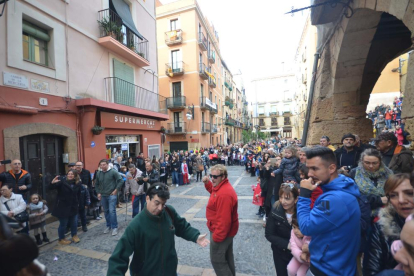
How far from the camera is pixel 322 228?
58.0 inches

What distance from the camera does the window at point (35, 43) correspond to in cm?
577

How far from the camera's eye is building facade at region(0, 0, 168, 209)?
529cm

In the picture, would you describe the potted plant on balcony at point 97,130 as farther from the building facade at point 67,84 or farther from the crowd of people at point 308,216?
the crowd of people at point 308,216

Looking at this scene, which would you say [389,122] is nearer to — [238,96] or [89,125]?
[89,125]

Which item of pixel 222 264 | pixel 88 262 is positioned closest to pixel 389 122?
pixel 222 264

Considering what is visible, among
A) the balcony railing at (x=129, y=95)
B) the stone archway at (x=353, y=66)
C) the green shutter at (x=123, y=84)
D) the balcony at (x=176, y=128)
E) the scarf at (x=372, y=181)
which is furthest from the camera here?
the balcony at (x=176, y=128)

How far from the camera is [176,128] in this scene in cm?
2047

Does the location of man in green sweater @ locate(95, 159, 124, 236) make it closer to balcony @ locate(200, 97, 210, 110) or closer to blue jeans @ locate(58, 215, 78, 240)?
blue jeans @ locate(58, 215, 78, 240)

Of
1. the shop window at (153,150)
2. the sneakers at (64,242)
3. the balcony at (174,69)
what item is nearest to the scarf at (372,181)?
the sneakers at (64,242)

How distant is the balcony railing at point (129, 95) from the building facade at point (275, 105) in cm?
3545

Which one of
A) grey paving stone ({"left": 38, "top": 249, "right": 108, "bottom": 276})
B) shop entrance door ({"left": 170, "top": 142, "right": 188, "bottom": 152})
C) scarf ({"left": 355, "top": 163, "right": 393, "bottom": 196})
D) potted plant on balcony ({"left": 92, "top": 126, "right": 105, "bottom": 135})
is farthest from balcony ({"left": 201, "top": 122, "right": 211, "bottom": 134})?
scarf ({"left": 355, "top": 163, "right": 393, "bottom": 196})

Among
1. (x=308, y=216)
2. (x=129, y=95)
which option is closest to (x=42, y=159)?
(x=129, y=95)

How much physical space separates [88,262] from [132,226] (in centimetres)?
252

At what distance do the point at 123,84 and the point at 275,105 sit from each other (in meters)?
43.3
